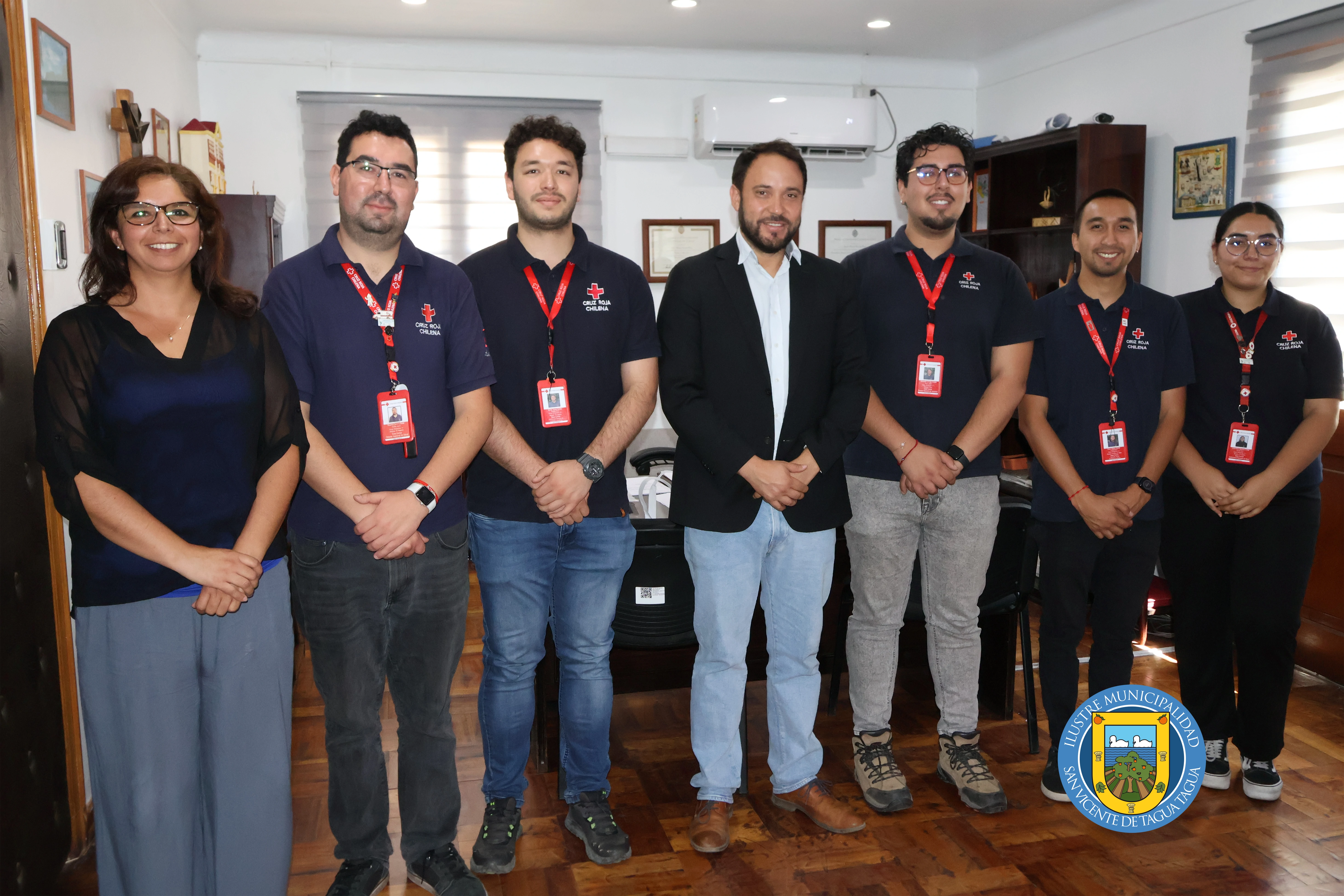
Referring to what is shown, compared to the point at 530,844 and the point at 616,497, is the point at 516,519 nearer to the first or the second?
the point at 616,497

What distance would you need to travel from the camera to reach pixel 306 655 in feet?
13.0

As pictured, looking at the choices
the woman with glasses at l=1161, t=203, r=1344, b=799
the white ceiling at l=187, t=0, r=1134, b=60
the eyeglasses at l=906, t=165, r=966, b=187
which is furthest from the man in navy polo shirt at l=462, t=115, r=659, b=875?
the white ceiling at l=187, t=0, r=1134, b=60

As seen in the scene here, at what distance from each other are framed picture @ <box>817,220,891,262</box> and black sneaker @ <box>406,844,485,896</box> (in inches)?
184

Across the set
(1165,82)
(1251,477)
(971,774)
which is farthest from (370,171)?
(1165,82)

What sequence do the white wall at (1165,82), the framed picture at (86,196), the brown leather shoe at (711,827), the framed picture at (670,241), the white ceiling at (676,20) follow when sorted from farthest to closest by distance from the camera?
the framed picture at (670,241), the white ceiling at (676,20), the white wall at (1165,82), the framed picture at (86,196), the brown leather shoe at (711,827)

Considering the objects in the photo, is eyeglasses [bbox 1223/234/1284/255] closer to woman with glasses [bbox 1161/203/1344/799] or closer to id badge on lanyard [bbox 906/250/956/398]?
woman with glasses [bbox 1161/203/1344/799]

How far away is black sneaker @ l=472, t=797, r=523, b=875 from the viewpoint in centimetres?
230

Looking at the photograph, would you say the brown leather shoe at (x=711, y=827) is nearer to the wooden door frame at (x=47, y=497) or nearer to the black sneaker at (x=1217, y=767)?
the black sneaker at (x=1217, y=767)

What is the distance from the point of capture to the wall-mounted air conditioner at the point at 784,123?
18.3ft

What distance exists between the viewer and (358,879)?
6.98ft

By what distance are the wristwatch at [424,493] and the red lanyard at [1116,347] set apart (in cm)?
180

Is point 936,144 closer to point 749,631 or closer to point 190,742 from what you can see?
point 749,631

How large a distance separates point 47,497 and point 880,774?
7.52 ft

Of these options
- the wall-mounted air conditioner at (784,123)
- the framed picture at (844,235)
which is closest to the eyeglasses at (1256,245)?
the wall-mounted air conditioner at (784,123)
